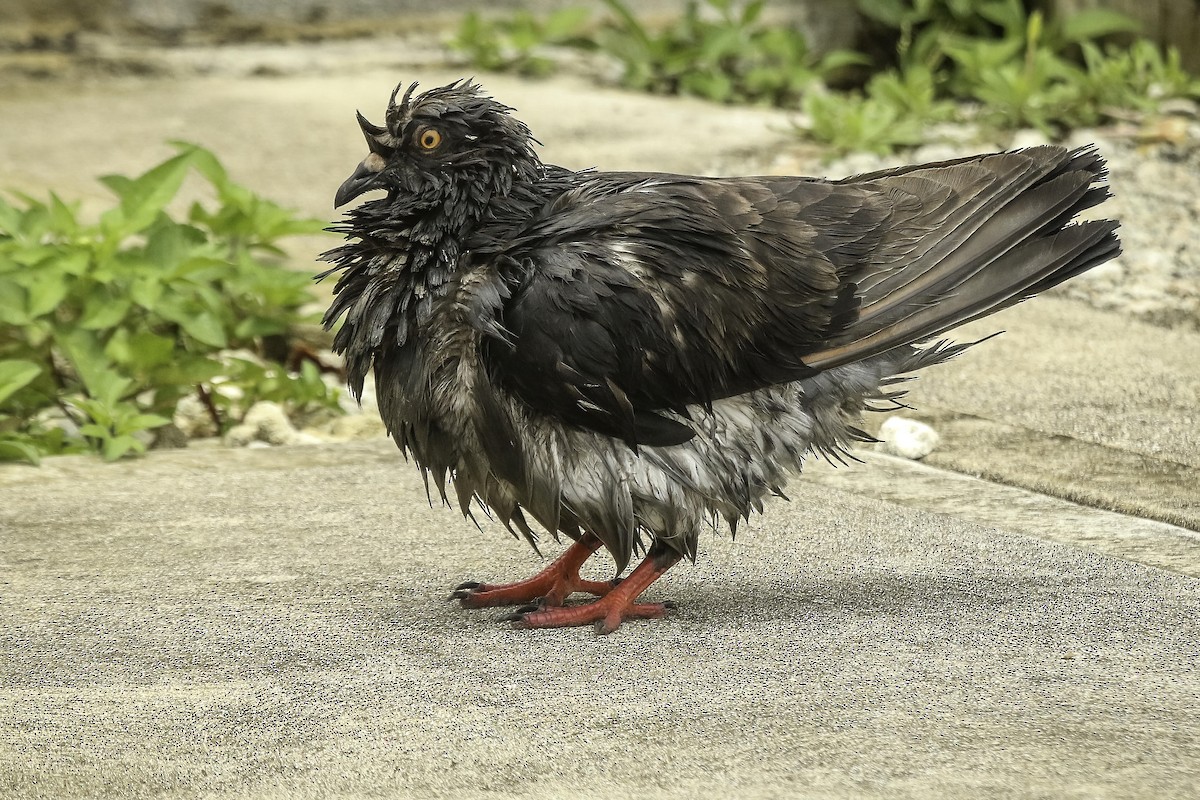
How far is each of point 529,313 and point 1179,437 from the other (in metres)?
2.42

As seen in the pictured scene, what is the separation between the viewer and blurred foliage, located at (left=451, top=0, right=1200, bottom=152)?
8531 millimetres

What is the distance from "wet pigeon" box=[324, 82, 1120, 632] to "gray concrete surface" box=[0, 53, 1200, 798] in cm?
32

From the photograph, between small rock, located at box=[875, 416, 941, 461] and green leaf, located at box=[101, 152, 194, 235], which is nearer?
small rock, located at box=[875, 416, 941, 461]

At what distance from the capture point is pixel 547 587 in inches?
148

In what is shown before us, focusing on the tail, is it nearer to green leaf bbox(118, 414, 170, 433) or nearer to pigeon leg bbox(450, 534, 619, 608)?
pigeon leg bbox(450, 534, 619, 608)

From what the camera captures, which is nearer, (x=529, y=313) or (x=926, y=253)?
(x=529, y=313)

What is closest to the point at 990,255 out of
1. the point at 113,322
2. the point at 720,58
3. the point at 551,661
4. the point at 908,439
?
the point at 908,439

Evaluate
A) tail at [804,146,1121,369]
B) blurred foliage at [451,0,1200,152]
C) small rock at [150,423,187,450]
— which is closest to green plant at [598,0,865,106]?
blurred foliage at [451,0,1200,152]

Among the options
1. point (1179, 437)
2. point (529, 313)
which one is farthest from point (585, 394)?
point (1179, 437)

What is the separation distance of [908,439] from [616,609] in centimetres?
159

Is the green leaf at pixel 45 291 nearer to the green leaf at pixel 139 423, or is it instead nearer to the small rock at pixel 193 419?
the green leaf at pixel 139 423

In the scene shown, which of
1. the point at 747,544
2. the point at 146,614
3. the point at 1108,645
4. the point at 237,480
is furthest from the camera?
the point at 237,480

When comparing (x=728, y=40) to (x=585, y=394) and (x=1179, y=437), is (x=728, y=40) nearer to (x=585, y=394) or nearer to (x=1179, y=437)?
(x=1179, y=437)

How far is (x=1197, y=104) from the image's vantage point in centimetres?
923
